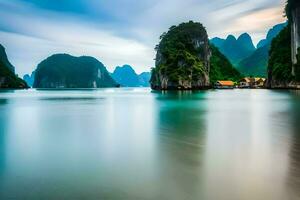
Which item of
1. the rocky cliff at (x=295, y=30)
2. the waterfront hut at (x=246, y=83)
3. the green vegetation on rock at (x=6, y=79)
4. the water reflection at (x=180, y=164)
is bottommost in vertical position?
the water reflection at (x=180, y=164)

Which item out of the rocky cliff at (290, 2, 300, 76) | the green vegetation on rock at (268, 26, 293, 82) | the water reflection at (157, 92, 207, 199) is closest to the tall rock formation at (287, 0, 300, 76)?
the rocky cliff at (290, 2, 300, 76)

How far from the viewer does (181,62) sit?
311 ft

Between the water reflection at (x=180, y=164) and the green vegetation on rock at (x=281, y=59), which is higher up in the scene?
the green vegetation on rock at (x=281, y=59)

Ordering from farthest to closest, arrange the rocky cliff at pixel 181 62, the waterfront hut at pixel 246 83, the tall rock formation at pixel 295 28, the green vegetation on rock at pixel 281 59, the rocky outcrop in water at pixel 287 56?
the waterfront hut at pixel 246 83
the rocky cliff at pixel 181 62
the green vegetation on rock at pixel 281 59
the rocky outcrop in water at pixel 287 56
the tall rock formation at pixel 295 28

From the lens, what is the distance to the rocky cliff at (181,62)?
94.1 metres

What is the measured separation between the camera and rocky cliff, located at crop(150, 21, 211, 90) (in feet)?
309

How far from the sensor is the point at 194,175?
7.18 meters

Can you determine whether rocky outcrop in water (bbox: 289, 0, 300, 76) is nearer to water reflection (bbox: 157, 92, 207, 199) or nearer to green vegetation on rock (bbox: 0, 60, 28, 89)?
water reflection (bbox: 157, 92, 207, 199)

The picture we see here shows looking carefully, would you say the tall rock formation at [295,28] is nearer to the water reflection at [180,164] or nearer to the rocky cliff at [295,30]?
the rocky cliff at [295,30]

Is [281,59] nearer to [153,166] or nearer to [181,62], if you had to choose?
[181,62]

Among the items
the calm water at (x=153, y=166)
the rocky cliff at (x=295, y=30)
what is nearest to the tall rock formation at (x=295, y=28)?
the rocky cliff at (x=295, y=30)

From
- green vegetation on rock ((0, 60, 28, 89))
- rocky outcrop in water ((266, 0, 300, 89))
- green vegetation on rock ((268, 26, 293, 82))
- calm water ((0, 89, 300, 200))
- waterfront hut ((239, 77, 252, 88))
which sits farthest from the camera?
green vegetation on rock ((0, 60, 28, 89))

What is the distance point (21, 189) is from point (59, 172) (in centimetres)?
143

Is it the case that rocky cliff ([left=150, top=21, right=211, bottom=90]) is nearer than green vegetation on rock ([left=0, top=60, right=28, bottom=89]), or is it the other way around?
rocky cliff ([left=150, top=21, right=211, bottom=90])
